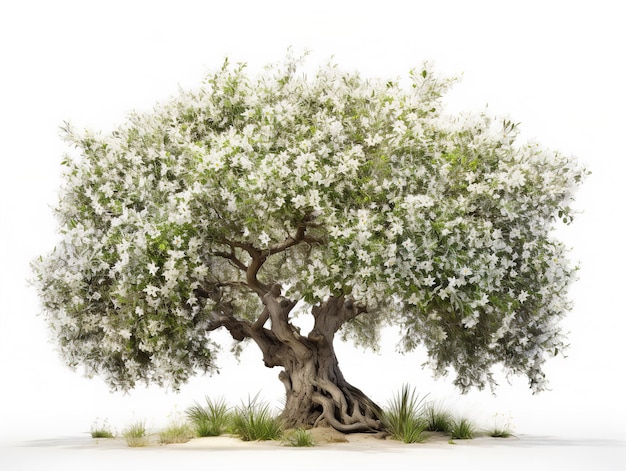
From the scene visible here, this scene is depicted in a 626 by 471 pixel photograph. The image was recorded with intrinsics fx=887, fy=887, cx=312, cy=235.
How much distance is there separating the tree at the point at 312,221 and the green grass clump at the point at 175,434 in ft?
4.19

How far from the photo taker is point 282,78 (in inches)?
778

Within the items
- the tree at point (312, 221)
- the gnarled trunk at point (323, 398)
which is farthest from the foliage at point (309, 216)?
the gnarled trunk at point (323, 398)

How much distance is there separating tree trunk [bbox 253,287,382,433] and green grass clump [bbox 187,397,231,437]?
1470 millimetres

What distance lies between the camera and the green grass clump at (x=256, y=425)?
19469 millimetres

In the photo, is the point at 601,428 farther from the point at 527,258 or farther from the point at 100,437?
the point at 100,437

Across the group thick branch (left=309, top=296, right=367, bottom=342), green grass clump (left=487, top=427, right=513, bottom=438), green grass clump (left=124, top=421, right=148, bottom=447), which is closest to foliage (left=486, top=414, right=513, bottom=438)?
green grass clump (left=487, top=427, right=513, bottom=438)

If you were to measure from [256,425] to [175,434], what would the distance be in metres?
1.89

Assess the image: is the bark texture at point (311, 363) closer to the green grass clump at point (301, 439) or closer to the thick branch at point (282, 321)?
the thick branch at point (282, 321)

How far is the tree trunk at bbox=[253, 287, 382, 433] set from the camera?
68.2 feet

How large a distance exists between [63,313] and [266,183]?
17.5ft

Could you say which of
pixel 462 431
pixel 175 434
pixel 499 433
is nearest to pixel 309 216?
pixel 175 434

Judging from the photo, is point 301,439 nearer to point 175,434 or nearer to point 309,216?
point 175,434

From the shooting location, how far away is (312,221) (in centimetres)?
1906

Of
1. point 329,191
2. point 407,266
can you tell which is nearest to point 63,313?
point 329,191
